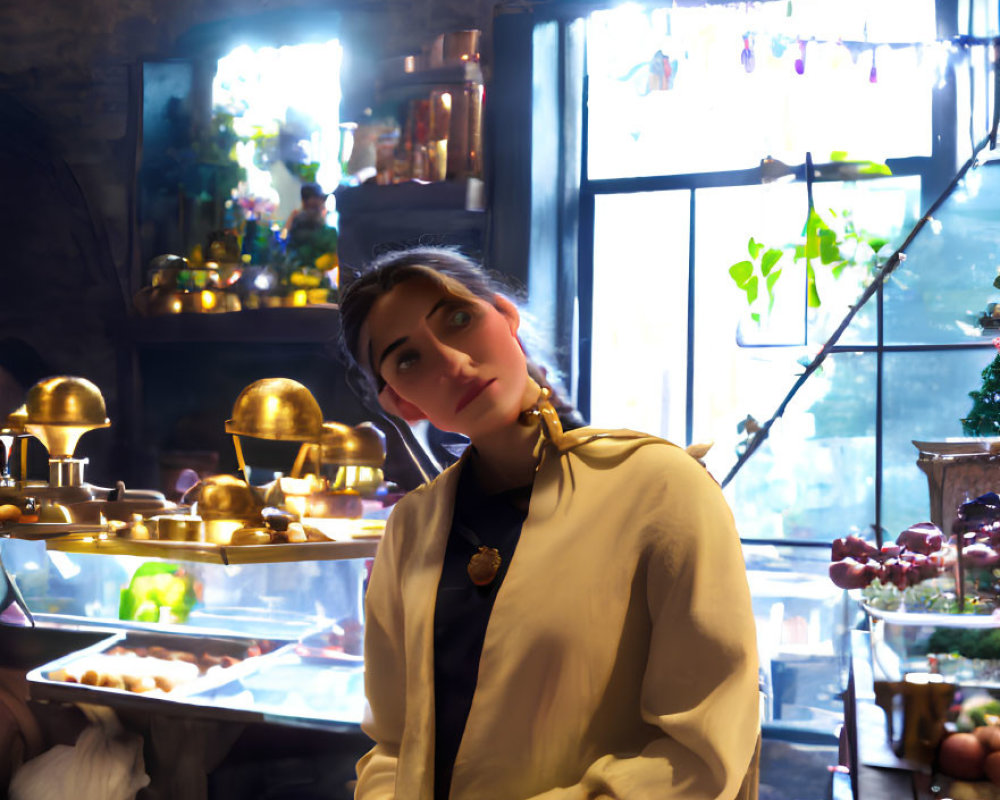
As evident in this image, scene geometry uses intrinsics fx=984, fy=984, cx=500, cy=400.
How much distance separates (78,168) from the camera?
4.71m

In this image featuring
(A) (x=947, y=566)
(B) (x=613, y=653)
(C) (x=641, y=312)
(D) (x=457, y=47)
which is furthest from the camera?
(C) (x=641, y=312)

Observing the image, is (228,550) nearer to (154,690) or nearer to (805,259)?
(154,690)

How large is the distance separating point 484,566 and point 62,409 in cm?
165

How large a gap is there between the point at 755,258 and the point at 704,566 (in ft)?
9.70

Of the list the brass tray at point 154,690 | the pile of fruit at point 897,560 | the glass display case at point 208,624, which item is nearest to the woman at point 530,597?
the pile of fruit at point 897,560

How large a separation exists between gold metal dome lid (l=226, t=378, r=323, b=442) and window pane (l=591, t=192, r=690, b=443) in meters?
2.13

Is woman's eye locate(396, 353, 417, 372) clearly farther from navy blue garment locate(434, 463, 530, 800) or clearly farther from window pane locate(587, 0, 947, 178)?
window pane locate(587, 0, 947, 178)

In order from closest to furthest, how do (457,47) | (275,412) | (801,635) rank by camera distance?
(275,412)
(801,635)
(457,47)

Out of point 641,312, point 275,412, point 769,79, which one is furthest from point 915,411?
point 275,412

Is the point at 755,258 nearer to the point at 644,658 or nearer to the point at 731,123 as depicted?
the point at 731,123

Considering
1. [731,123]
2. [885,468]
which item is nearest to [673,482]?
[885,468]

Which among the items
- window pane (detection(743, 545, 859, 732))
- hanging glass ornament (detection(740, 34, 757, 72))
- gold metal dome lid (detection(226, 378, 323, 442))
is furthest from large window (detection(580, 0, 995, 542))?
gold metal dome lid (detection(226, 378, 323, 442))

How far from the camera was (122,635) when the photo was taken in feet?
8.31

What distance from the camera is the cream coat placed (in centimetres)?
110
